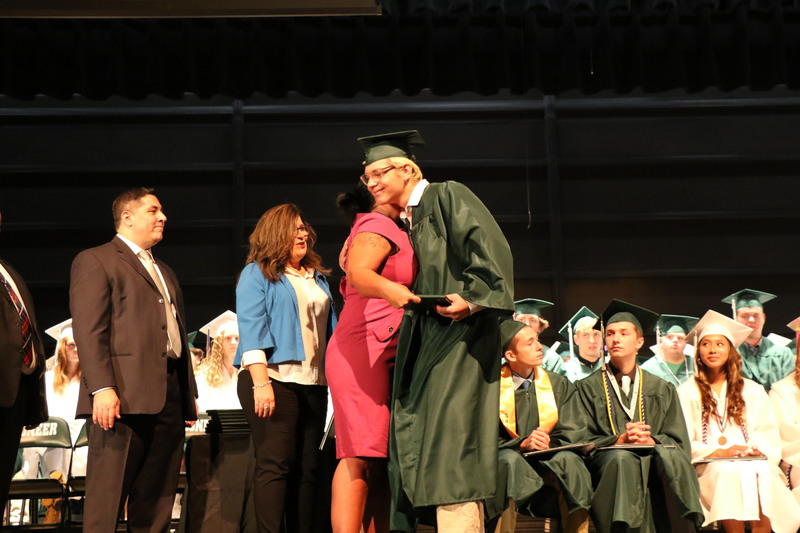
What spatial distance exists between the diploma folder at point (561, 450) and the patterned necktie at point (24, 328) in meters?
2.18

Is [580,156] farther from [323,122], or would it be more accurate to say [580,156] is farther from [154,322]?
[154,322]

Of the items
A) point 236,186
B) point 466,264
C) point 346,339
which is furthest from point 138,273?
point 236,186

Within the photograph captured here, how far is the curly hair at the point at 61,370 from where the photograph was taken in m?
6.80

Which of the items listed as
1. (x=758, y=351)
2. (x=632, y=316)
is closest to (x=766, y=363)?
(x=758, y=351)

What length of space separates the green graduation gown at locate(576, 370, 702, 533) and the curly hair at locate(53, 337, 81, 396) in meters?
4.05

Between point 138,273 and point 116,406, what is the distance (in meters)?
0.58

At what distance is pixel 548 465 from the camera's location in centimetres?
416

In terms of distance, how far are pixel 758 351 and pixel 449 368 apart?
200 inches

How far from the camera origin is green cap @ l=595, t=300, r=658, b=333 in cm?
475

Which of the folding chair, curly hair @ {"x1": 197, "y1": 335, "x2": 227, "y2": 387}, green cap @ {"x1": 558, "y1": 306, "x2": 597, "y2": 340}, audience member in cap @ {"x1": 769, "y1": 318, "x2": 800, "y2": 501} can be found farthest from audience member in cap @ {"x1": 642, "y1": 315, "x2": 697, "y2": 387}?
the folding chair

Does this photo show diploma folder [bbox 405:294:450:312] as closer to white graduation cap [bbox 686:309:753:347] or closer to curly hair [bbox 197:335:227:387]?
white graduation cap [bbox 686:309:753:347]

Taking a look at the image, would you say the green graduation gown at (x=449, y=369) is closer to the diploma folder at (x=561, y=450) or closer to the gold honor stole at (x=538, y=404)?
the diploma folder at (x=561, y=450)

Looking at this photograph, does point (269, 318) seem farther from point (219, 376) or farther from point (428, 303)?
point (219, 376)

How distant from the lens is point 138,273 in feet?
12.8
